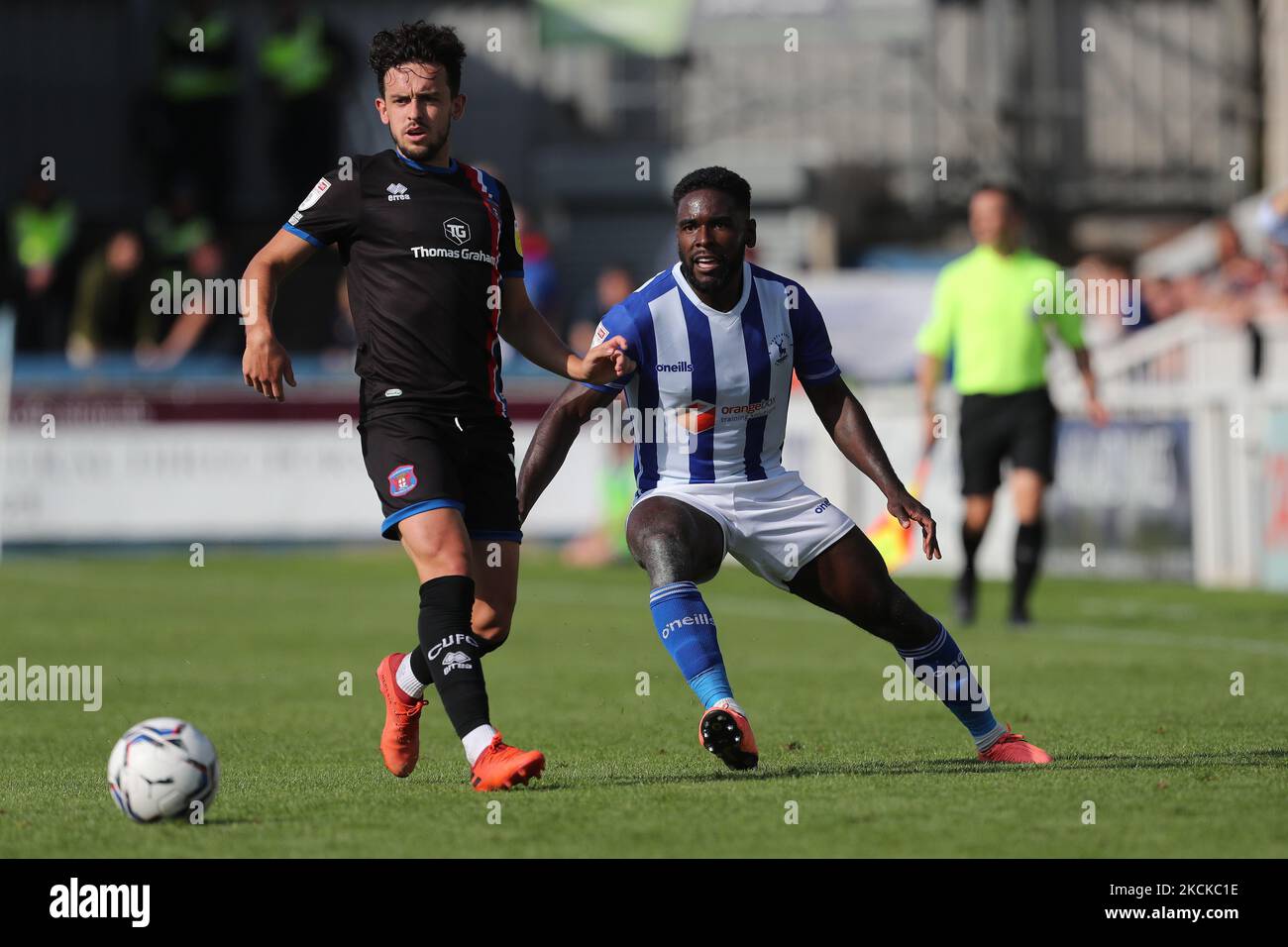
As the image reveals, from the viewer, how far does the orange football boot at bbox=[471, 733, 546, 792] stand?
20.2ft

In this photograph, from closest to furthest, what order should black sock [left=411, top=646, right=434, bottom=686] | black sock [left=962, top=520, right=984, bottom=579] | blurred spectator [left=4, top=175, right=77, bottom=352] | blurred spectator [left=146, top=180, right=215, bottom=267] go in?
black sock [left=411, top=646, right=434, bottom=686]
black sock [left=962, top=520, right=984, bottom=579]
blurred spectator [left=4, top=175, right=77, bottom=352]
blurred spectator [left=146, top=180, right=215, bottom=267]

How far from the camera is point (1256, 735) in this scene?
7727mm

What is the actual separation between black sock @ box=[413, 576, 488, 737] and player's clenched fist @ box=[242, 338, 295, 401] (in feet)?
2.41

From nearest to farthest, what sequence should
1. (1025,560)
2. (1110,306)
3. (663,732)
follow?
1. (663,732)
2. (1025,560)
3. (1110,306)

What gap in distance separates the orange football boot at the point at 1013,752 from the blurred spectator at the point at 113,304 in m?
15.7

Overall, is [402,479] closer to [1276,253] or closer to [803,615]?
[803,615]

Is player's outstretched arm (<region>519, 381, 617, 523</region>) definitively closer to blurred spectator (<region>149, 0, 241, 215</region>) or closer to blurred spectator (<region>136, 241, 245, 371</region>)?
blurred spectator (<region>136, 241, 245, 371</region>)

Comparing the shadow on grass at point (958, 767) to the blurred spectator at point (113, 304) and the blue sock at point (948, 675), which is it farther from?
the blurred spectator at point (113, 304)

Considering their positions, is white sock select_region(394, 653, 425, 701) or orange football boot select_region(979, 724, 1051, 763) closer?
white sock select_region(394, 653, 425, 701)

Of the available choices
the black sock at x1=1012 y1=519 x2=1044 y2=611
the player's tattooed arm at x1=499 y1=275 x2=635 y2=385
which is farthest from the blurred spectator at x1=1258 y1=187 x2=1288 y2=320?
Result: the player's tattooed arm at x1=499 y1=275 x2=635 y2=385

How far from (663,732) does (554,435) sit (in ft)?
5.53

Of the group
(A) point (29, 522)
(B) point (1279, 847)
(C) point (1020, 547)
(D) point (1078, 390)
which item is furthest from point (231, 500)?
(B) point (1279, 847)

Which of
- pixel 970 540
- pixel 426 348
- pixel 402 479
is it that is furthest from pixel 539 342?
pixel 970 540

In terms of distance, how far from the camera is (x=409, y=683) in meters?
6.79
